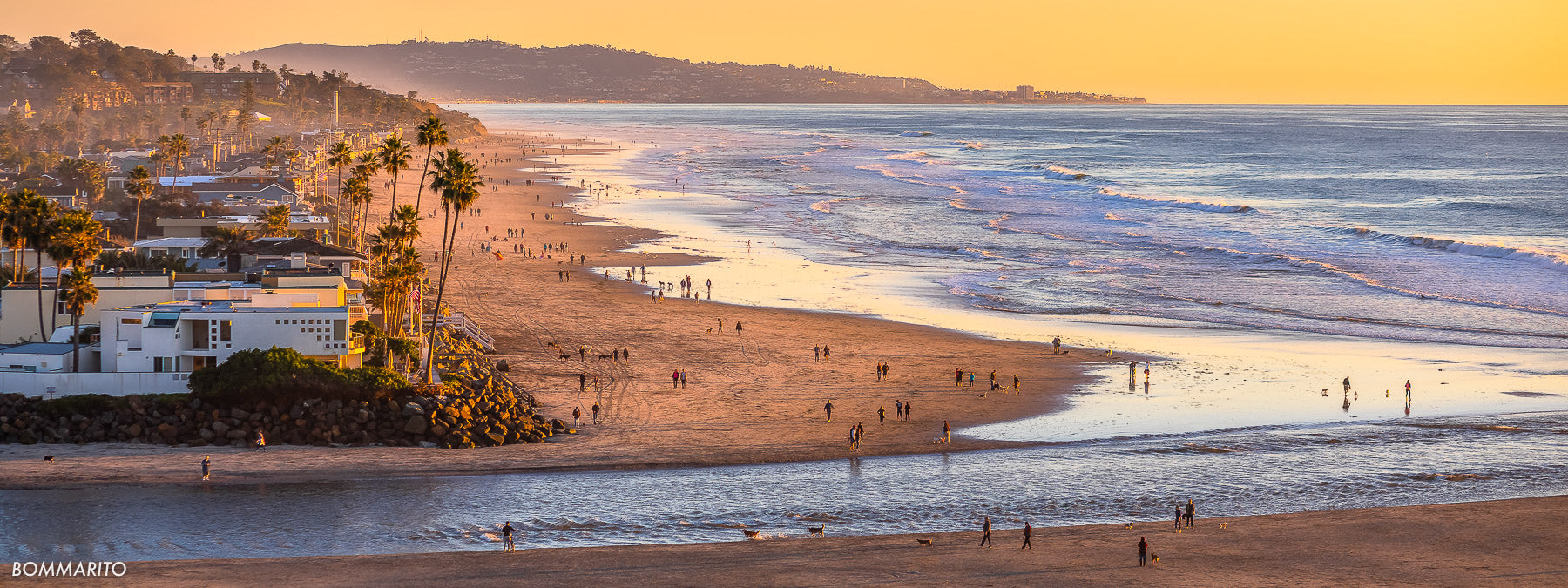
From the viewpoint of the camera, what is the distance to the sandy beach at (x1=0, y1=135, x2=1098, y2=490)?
33562 mm

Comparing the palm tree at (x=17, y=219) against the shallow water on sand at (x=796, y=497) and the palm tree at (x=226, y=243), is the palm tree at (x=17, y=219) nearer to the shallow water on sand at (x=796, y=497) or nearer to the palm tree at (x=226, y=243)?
the palm tree at (x=226, y=243)

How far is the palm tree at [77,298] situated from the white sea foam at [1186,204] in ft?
295

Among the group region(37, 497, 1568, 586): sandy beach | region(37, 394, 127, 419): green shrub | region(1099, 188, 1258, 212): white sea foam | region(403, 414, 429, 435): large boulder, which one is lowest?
region(37, 497, 1568, 586): sandy beach

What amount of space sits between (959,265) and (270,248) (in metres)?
37.6

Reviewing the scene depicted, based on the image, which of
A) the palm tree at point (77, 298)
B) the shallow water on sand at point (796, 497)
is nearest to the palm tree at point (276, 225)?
the palm tree at point (77, 298)

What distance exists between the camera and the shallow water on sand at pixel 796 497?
28.2 meters

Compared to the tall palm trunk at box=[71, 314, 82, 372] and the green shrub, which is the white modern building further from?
A: the green shrub

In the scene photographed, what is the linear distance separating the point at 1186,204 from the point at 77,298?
94377 mm

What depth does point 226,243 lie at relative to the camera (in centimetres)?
5631

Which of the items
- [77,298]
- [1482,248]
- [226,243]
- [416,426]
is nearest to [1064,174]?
[1482,248]

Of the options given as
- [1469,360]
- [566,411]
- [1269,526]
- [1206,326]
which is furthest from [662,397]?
[1469,360]

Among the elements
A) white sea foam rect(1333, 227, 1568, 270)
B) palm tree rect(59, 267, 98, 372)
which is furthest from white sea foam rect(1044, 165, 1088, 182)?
palm tree rect(59, 267, 98, 372)

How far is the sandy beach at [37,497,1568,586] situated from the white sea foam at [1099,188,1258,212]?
8194cm

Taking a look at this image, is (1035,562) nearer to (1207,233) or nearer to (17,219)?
(17,219)
